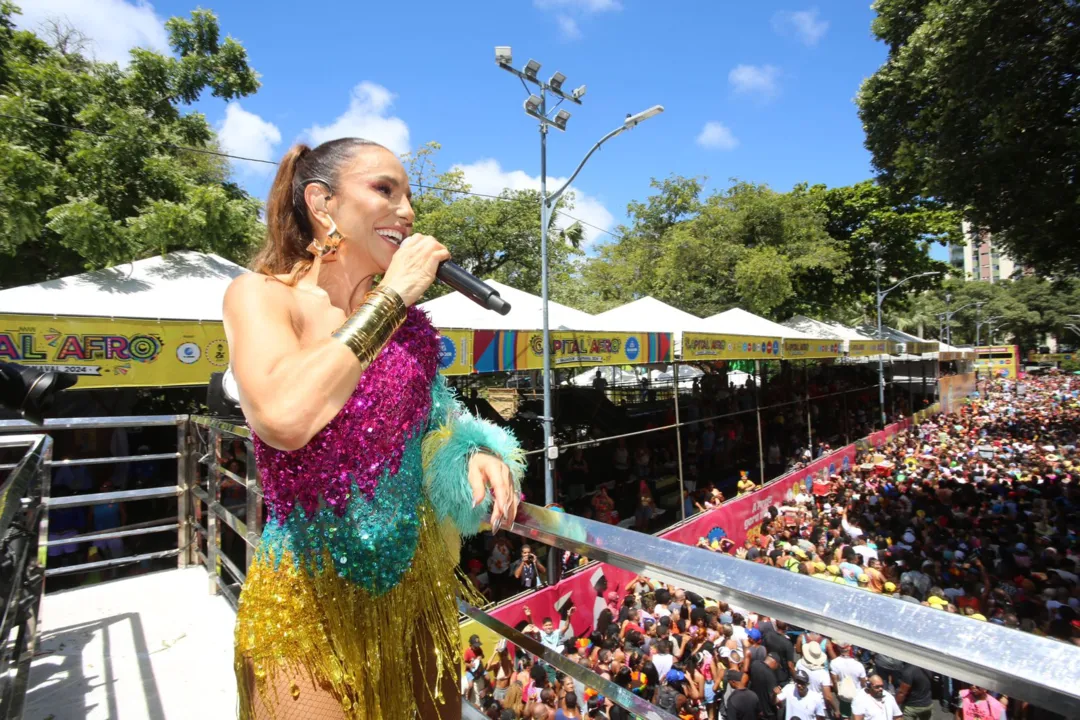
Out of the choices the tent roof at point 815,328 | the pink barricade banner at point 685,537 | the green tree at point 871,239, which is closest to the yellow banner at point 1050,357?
the green tree at point 871,239

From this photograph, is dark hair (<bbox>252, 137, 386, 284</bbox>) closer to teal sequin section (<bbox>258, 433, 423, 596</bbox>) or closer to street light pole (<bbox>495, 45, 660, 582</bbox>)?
teal sequin section (<bbox>258, 433, 423, 596</bbox>)

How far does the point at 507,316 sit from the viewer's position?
316 inches

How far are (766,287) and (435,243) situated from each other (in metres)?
20.8

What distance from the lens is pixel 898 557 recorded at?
8719 millimetres

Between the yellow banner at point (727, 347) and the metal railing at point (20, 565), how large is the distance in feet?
29.2

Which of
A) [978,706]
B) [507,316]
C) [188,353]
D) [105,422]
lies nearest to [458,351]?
[507,316]

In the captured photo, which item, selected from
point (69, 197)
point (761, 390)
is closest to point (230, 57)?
point (69, 197)

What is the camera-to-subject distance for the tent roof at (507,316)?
8070mm

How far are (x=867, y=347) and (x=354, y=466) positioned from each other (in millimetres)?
20549

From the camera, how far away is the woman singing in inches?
41.4

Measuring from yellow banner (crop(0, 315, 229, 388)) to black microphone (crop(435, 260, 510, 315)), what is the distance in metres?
4.50

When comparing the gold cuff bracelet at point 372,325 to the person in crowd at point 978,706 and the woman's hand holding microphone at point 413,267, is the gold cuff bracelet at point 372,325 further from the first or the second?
the person in crowd at point 978,706

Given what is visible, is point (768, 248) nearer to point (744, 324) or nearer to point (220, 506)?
point (744, 324)

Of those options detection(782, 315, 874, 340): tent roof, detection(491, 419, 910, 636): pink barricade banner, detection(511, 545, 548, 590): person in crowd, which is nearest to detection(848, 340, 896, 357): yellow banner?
detection(782, 315, 874, 340): tent roof
